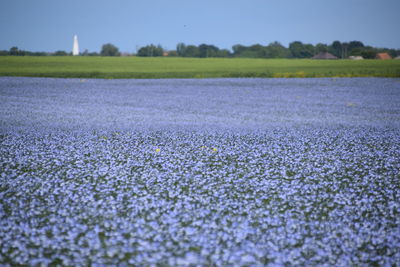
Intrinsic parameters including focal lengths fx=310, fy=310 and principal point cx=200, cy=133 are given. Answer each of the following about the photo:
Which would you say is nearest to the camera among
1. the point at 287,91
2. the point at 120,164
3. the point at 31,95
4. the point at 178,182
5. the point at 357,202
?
the point at 357,202

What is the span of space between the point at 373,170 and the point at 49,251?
17.5 feet

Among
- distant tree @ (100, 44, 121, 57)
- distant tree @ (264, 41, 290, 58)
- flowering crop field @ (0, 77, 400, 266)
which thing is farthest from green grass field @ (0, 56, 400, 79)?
distant tree @ (264, 41, 290, 58)

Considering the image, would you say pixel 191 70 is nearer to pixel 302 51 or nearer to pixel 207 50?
pixel 207 50

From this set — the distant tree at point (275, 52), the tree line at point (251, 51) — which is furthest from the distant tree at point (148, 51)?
→ the distant tree at point (275, 52)

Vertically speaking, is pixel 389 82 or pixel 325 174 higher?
pixel 389 82

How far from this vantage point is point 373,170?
18.5 feet

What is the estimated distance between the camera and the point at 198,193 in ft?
15.1

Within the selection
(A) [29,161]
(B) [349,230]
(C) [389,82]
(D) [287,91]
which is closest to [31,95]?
(A) [29,161]

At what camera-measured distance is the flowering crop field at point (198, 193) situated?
127 inches

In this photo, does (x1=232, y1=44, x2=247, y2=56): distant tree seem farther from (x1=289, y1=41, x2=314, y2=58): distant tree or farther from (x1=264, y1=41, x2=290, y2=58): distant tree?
(x1=289, y1=41, x2=314, y2=58): distant tree

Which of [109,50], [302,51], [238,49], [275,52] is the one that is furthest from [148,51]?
[302,51]

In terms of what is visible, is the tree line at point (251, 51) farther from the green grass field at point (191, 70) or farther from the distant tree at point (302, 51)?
the green grass field at point (191, 70)

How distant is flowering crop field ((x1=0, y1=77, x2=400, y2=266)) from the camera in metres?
3.23

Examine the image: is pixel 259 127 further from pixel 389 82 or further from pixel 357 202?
pixel 389 82
